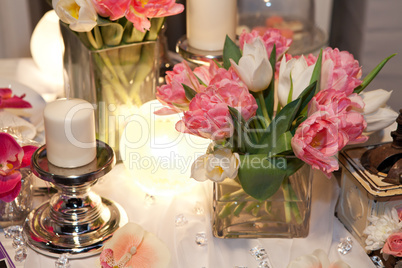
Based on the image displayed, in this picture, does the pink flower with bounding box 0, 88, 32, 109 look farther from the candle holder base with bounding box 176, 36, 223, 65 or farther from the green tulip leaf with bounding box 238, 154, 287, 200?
the green tulip leaf with bounding box 238, 154, 287, 200

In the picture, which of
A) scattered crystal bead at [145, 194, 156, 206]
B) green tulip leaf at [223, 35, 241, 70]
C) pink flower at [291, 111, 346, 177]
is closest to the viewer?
pink flower at [291, 111, 346, 177]

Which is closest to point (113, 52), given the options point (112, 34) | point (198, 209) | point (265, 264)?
point (112, 34)

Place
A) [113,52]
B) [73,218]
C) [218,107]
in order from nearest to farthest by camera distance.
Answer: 1. [218,107]
2. [73,218]
3. [113,52]

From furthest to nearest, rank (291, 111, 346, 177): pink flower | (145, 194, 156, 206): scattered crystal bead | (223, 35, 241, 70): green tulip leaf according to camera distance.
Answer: (145, 194, 156, 206): scattered crystal bead < (223, 35, 241, 70): green tulip leaf < (291, 111, 346, 177): pink flower

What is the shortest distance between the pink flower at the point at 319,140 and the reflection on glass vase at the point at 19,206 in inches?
13.8

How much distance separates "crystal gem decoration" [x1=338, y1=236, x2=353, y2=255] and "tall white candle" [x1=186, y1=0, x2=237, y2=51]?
1.10ft

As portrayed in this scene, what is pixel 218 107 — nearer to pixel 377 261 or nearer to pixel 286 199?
pixel 286 199

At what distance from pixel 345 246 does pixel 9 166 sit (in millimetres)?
432

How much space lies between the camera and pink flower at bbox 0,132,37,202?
2.18 ft

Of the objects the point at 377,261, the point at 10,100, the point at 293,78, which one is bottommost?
the point at 377,261

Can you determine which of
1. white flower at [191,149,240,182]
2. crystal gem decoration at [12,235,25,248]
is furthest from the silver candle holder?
white flower at [191,149,240,182]

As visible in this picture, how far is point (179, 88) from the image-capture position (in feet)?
2.11

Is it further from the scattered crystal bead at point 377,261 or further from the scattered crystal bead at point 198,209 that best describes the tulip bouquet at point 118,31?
the scattered crystal bead at point 377,261

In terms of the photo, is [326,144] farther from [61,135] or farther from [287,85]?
[61,135]
